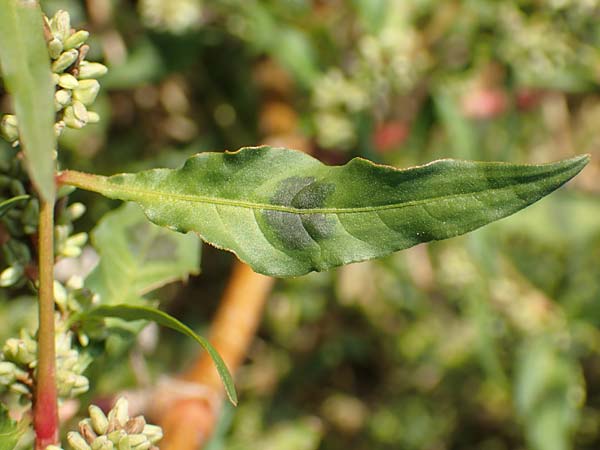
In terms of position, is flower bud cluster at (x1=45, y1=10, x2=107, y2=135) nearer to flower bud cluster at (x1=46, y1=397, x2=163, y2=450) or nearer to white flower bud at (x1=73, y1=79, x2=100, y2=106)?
white flower bud at (x1=73, y1=79, x2=100, y2=106)

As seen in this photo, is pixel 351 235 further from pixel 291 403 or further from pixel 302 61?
pixel 291 403

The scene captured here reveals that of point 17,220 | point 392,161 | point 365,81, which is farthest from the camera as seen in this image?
point 392,161

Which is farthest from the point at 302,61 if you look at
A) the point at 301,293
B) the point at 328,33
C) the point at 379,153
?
the point at 301,293

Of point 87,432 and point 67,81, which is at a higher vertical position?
point 67,81

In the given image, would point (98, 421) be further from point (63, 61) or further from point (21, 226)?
point (63, 61)

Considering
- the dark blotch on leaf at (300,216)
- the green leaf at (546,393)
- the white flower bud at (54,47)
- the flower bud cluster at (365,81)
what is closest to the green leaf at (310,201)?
the dark blotch on leaf at (300,216)

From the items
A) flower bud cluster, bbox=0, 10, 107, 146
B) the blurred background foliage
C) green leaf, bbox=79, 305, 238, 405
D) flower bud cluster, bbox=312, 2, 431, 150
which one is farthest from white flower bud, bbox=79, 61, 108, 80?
flower bud cluster, bbox=312, 2, 431, 150

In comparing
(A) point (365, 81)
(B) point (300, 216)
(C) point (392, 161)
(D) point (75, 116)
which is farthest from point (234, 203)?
(C) point (392, 161)
